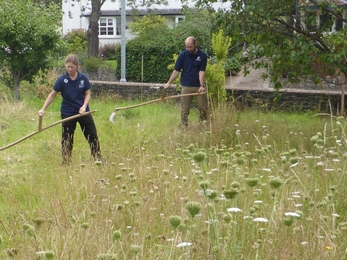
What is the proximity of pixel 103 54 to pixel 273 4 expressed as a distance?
1365 inches

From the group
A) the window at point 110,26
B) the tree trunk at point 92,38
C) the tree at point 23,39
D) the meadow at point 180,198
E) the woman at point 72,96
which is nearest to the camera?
the meadow at point 180,198

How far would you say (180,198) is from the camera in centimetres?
460

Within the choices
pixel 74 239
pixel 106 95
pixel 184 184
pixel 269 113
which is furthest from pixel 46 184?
pixel 106 95

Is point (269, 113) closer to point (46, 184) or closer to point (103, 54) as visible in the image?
point (46, 184)

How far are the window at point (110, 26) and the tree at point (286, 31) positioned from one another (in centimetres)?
4314

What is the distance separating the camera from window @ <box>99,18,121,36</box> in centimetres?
5251

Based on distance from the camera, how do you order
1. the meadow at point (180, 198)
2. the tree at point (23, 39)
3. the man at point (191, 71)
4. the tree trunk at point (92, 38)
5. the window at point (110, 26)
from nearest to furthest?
the meadow at point (180, 198) → the man at point (191, 71) → the tree at point (23, 39) → the tree trunk at point (92, 38) → the window at point (110, 26)

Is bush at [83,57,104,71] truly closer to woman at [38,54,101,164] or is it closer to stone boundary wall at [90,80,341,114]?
stone boundary wall at [90,80,341,114]

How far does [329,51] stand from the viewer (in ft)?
32.7

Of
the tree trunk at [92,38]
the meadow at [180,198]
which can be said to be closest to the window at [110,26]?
the tree trunk at [92,38]

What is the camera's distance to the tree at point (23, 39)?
14727 millimetres

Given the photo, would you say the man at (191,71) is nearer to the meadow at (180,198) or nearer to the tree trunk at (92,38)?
the meadow at (180,198)

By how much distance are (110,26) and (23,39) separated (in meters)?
37.9

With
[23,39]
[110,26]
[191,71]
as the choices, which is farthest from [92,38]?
[191,71]
